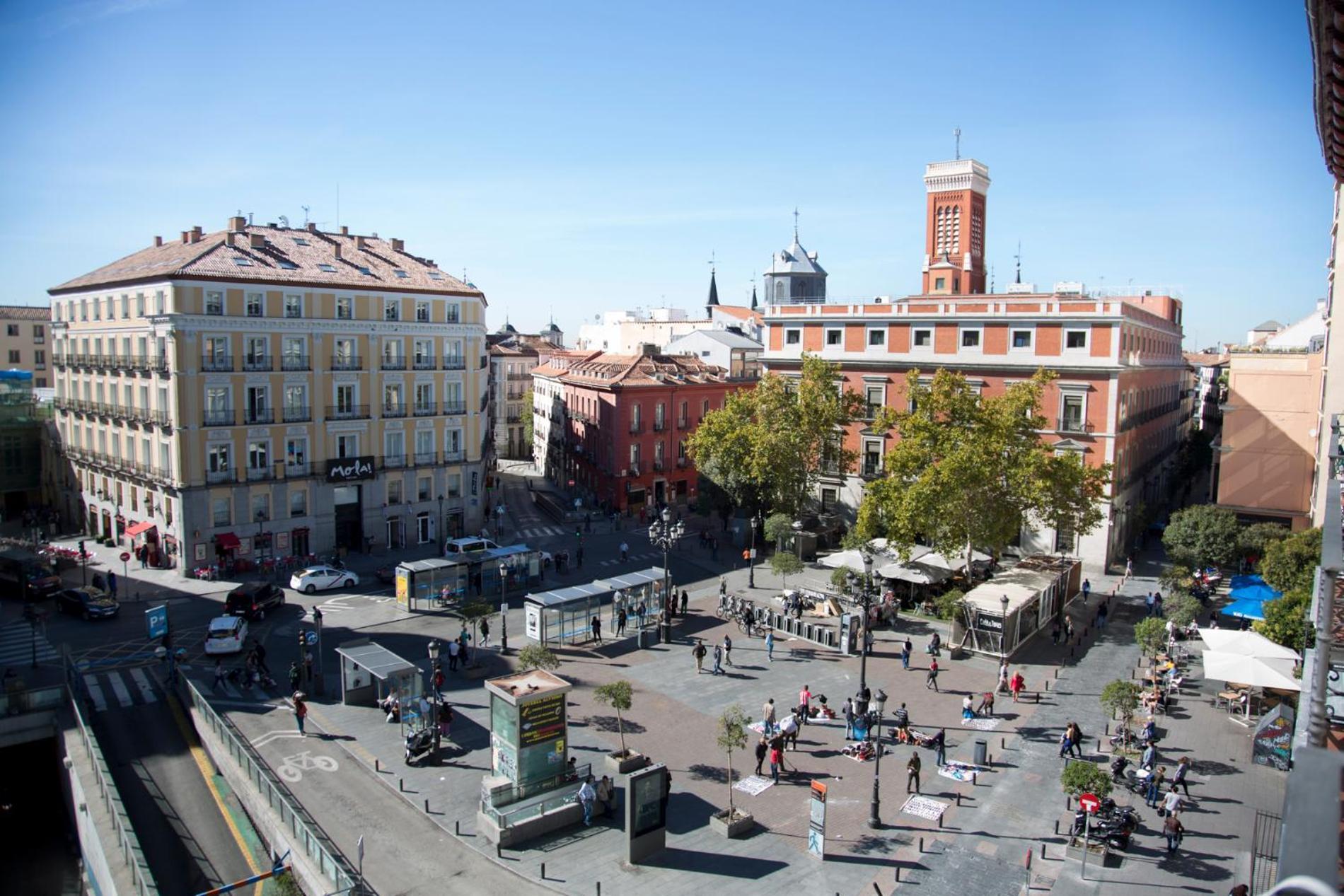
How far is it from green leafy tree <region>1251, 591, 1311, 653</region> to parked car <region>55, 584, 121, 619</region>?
43655 millimetres

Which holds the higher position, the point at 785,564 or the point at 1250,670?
the point at 785,564

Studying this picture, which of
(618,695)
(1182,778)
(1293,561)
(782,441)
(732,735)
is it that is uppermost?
(782,441)

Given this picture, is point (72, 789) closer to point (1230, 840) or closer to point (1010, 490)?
point (1230, 840)

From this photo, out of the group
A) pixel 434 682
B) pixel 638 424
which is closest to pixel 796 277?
pixel 638 424

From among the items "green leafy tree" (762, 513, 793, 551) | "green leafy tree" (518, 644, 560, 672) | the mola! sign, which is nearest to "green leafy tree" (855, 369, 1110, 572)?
"green leafy tree" (762, 513, 793, 551)

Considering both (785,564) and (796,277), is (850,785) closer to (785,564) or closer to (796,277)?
(785,564)

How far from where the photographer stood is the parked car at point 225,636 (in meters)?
33.9

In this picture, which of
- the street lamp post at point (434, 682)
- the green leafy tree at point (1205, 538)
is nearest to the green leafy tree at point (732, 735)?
the street lamp post at point (434, 682)

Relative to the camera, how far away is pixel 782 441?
162 ft

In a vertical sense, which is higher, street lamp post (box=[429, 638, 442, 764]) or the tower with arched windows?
the tower with arched windows

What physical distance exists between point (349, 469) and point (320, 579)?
8.30 meters

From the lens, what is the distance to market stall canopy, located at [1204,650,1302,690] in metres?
26.6

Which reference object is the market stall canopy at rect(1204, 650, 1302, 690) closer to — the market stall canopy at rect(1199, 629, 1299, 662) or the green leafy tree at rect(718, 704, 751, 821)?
the market stall canopy at rect(1199, 629, 1299, 662)

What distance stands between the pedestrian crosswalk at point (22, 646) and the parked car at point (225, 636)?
18.7ft
